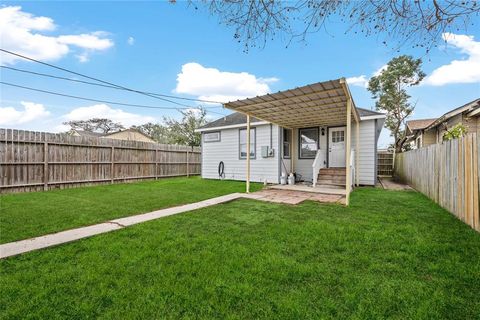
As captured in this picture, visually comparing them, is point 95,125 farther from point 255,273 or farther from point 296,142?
point 255,273

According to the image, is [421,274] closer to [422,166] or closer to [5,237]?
[5,237]

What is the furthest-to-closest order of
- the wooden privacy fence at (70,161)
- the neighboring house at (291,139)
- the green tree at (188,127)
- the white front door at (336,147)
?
1. the green tree at (188,127)
2. the white front door at (336,147)
3. the wooden privacy fence at (70,161)
4. the neighboring house at (291,139)

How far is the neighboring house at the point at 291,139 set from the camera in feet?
23.4

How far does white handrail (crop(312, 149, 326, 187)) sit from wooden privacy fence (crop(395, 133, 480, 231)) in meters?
3.06

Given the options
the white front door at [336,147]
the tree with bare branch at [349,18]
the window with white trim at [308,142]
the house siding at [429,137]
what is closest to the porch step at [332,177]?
the white front door at [336,147]

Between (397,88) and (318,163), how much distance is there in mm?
15401

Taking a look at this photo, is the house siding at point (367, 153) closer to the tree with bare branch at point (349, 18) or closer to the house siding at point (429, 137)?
the tree with bare branch at point (349, 18)

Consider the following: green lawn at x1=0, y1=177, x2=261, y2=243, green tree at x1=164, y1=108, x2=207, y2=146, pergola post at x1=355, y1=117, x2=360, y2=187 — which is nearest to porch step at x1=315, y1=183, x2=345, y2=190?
pergola post at x1=355, y1=117, x2=360, y2=187

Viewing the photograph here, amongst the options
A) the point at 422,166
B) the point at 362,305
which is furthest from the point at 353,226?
the point at 422,166

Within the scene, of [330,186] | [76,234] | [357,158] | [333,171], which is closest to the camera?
[76,234]

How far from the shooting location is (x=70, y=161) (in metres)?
8.80

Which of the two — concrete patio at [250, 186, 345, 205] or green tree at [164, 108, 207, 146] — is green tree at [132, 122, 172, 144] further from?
concrete patio at [250, 186, 345, 205]

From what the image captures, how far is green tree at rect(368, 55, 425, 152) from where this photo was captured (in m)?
18.3

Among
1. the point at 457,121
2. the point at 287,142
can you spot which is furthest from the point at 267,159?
the point at 457,121
